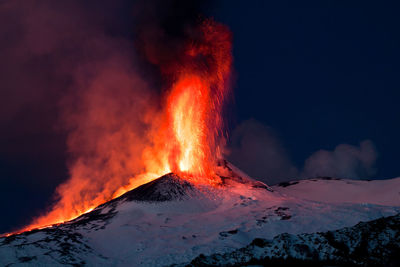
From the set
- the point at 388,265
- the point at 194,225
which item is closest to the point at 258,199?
the point at 194,225

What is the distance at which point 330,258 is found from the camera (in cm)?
1002

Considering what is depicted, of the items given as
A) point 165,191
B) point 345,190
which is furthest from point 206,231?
point 345,190

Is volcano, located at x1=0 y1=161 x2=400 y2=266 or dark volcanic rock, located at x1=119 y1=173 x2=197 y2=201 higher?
dark volcanic rock, located at x1=119 y1=173 x2=197 y2=201

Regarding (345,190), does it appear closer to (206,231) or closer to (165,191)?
(165,191)

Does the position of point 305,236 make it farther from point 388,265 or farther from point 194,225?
point 194,225

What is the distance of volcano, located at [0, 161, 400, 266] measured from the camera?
33.6 feet

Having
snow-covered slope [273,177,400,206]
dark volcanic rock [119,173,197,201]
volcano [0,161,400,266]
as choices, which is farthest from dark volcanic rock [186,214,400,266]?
snow-covered slope [273,177,400,206]

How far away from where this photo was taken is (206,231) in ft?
163

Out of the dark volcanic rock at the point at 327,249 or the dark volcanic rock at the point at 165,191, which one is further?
the dark volcanic rock at the point at 165,191

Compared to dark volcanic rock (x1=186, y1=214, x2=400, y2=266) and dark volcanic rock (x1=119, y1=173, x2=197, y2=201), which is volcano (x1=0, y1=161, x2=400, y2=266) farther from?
dark volcanic rock (x1=119, y1=173, x2=197, y2=201)

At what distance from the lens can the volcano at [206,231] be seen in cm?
1024

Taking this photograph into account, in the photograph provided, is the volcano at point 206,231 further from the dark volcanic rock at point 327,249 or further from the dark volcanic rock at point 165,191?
the dark volcanic rock at point 165,191

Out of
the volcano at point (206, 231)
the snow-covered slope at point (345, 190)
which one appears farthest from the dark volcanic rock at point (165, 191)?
the snow-covered slope at point (345, 190)

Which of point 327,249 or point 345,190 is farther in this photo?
point 345,190
